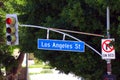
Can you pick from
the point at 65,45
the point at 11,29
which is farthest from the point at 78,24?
the point at 11,29

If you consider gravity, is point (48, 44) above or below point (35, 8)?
below

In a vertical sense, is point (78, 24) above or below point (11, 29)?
above

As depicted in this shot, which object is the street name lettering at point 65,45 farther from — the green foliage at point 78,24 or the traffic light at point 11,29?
the traffic light at point 11,29

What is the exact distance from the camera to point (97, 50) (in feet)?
62.8

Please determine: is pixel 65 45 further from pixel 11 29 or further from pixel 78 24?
pixel 11 29

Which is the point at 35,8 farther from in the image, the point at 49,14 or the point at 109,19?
the point at 109,19

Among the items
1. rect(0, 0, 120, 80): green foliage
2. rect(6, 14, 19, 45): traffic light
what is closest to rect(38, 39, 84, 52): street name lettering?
rect(0, 0, 120, 80): green foliage

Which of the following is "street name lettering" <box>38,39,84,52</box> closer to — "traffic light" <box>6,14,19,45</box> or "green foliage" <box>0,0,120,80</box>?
"green foliage" <box>0,0,120,80</box>

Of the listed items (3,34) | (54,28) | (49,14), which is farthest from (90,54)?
(3,34)

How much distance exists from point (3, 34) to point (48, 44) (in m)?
11.8

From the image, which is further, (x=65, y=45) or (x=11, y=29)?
(x=65, y=45)

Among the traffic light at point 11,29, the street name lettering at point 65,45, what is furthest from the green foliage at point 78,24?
the traffic light at point 11,29

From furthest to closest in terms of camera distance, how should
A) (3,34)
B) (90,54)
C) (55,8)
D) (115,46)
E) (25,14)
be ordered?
1. (3,34)
2. (25,14)
3. (55,8)
4. (90,54)
5. (115,46)

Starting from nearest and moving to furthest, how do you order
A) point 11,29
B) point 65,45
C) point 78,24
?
point 11,29 → point 65,45 → point 78,24
